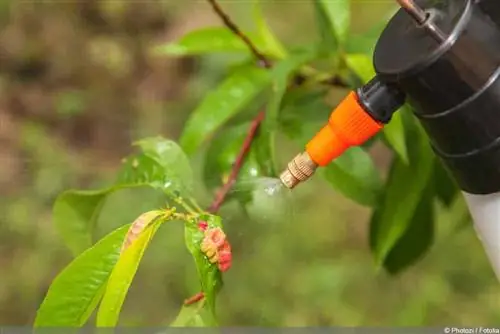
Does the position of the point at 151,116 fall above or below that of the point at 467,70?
below

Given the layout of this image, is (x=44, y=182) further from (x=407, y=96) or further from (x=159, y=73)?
(x=407, y=96)

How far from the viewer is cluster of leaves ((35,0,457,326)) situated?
0.36m

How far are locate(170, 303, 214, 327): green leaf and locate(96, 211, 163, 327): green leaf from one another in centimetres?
6

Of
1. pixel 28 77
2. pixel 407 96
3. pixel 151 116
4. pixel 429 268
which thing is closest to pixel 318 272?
pixel 429 268

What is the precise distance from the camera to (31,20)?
1077mm

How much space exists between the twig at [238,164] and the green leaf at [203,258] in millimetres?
75

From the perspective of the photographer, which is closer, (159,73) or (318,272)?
(318,272)

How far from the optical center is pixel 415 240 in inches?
23.7

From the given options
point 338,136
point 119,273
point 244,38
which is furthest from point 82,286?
point 244,38

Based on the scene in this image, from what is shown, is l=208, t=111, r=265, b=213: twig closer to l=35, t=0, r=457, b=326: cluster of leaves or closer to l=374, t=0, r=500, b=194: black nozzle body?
l=35, t=0, r=457, b=326: cluster of leaves

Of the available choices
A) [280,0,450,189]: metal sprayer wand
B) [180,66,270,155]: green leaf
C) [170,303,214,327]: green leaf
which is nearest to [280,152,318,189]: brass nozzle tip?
[280,0,450,189]: metal sprayer wand

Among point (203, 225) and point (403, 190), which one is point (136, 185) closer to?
point (203, 225)

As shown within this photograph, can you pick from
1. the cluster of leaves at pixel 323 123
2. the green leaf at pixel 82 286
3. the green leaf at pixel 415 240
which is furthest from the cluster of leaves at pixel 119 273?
the green leaf at pixel 415 240

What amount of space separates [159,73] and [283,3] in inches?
10.0
